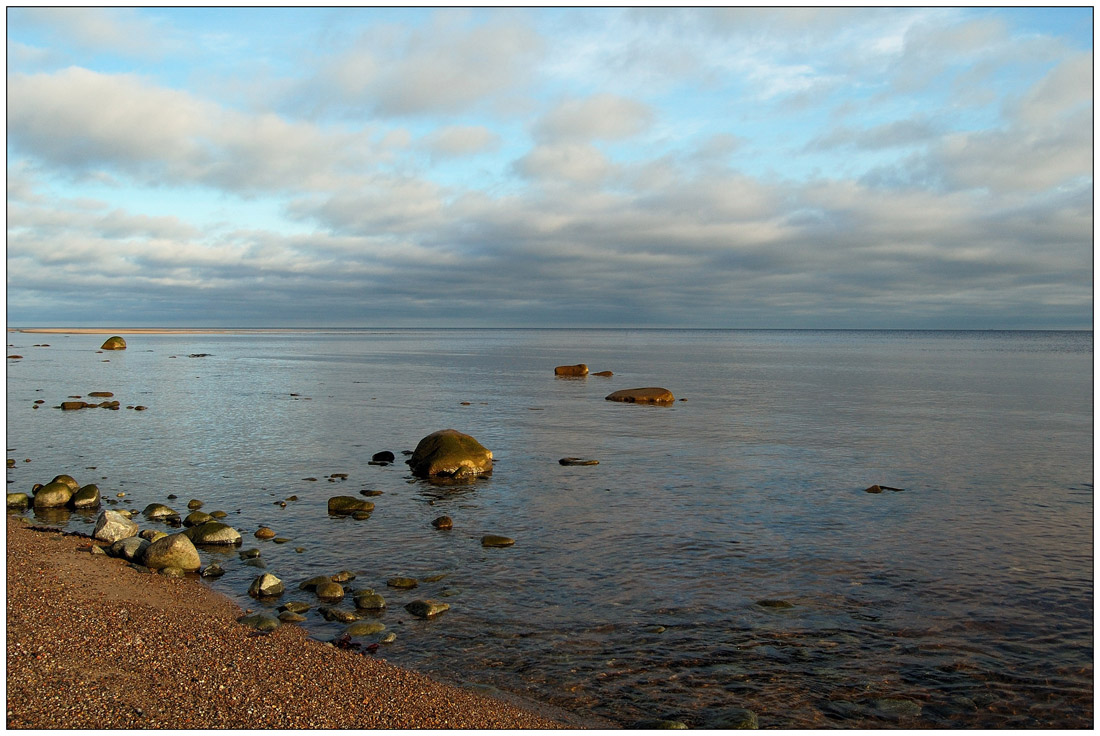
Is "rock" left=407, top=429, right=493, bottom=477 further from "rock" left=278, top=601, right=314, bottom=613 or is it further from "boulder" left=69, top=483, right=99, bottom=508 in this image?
"rock" left=278, top=601, right=314, bottom=613

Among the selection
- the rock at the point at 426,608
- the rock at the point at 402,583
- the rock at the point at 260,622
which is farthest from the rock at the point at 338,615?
the rock at the point at 402,583

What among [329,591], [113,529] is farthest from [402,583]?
[113,529]

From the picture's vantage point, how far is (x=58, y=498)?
21203 mm

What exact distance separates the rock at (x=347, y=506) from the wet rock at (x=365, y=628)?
8057 mm

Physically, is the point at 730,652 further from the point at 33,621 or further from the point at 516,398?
the point at 516,398

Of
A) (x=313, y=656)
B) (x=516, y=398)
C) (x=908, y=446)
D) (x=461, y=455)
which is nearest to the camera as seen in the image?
(x=313, y=656)

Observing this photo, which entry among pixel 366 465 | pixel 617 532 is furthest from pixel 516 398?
pixel 617 532

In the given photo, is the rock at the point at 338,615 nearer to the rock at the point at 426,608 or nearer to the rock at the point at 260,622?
the rock at the point at 260,622

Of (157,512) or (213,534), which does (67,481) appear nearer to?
(157,512)

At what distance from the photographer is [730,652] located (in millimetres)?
12531

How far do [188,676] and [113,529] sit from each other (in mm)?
9209

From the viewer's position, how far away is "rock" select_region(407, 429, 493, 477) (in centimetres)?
2633

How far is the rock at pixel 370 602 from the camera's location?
1424 cm

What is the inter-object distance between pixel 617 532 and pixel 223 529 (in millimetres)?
10301
